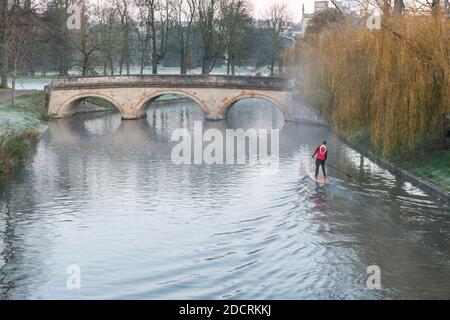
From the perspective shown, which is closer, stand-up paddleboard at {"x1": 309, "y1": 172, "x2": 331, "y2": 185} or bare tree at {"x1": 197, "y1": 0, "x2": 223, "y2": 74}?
stand-up paddleboard at {"x1": 309, "y1": 172, "x2": 331, "y2": 185}

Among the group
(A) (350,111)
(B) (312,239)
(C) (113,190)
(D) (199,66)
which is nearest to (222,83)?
(A) (350,111)

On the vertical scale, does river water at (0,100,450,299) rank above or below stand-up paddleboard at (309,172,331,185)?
below

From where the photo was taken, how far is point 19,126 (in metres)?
36.4

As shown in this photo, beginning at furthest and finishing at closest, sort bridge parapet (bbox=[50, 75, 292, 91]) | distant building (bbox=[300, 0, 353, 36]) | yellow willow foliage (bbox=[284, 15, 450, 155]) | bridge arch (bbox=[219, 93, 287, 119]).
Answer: bridge parapet (bbox=[50, 75, 292, 91])
bridge arch (bbox=[219, 93, 287, 119])
distant building (bbox=[300, 0, 353, 36])
yellow willow foliage (bbox=[284, 15, 450, 155])

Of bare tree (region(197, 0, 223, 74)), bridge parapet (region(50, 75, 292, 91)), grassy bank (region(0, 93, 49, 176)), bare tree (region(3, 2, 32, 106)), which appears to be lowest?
grassy bank (region(0, 93, 49, 176))

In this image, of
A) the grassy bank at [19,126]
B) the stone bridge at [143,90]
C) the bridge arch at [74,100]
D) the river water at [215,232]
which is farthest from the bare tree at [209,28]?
the river water at [215,232]

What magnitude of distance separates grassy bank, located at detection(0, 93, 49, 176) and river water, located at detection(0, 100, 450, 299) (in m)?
→ 0.77

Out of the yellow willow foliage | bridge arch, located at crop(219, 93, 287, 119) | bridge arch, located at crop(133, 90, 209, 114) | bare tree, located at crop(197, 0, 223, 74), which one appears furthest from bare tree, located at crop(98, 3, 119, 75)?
the yellow willow foliage

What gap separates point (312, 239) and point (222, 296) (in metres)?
4.57

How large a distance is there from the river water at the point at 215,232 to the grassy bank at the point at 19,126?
77 cm

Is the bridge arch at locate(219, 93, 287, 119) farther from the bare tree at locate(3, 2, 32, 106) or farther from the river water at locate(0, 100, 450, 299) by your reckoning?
the river water at locate(0, 100, 450, 299)

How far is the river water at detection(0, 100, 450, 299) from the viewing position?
13797mm

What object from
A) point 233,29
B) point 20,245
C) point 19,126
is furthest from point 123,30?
point 20,245
